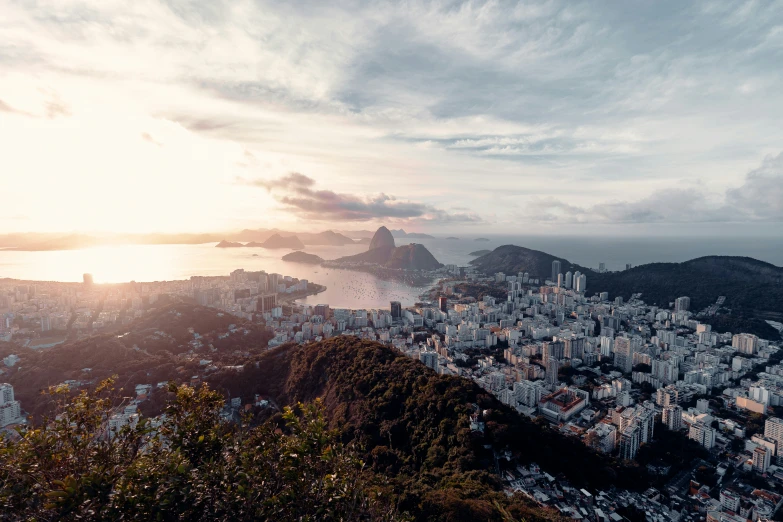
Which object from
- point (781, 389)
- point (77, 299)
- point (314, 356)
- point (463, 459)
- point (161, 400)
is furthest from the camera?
point (77, 299)

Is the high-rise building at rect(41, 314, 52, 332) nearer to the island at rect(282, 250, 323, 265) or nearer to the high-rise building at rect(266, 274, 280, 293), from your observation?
the high-rise building at rect(266, 274, 280, 293)

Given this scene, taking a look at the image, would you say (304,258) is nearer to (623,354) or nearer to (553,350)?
(553,350)

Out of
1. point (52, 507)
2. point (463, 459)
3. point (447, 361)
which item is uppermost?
point (52, 507)

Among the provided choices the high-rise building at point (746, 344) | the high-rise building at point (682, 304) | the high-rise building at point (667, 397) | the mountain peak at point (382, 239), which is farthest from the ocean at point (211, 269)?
the high-rise building at point (746, 344)

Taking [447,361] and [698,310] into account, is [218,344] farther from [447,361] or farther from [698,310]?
[698,310]

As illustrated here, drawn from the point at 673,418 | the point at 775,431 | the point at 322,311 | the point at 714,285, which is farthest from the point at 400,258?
the point at 775,431

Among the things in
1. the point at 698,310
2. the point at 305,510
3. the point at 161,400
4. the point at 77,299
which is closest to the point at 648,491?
the point at 305,510
